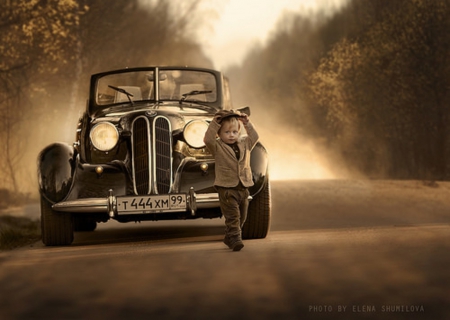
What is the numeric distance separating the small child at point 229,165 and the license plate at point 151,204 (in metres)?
0.94

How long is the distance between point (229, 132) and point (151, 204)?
1.35 meters

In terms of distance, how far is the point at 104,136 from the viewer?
12094mm

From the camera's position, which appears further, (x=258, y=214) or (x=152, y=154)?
(x=152, y=154)

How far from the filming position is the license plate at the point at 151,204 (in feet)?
37.3

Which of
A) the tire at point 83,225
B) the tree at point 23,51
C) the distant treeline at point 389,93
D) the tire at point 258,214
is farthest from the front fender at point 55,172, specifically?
the distant treeline at point 389,93

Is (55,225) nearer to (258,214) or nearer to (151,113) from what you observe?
(151,113)

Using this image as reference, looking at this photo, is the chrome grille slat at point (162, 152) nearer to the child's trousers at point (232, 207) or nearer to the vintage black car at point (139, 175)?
the vintage black car at point (139, 175)

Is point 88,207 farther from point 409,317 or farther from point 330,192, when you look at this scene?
point 330,192

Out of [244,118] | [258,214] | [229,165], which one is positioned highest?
[244,118]

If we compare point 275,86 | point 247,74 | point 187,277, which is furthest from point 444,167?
point 247,74

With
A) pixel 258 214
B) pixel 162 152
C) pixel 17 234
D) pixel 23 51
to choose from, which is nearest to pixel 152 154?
pixel 162 152

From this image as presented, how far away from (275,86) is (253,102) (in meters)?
5.21

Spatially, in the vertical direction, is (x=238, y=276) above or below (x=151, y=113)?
below

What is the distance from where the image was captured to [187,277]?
26.9 feet
